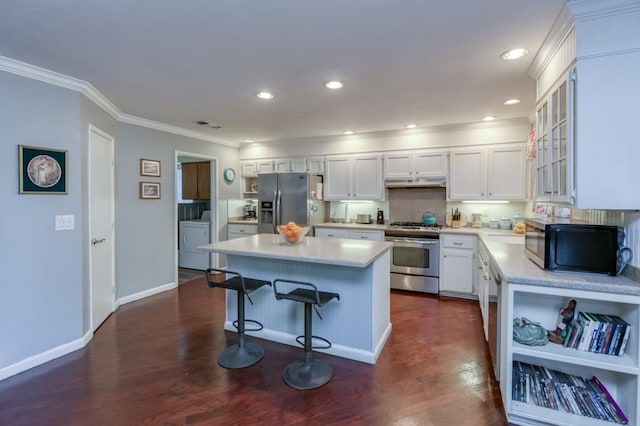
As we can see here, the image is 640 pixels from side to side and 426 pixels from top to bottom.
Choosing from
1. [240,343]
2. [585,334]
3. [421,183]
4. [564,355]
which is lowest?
[240,343]

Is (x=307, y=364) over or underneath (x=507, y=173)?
underneath

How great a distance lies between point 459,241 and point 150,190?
13.7 ft

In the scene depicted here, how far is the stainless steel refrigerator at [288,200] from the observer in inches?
197

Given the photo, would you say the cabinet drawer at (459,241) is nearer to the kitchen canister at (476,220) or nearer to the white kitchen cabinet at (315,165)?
the kitchen canister at (476,220)

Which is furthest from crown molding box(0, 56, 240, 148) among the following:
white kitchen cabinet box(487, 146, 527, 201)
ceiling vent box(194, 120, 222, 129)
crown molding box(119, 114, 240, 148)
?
white kitchen cabinet box(487, 146, 527, 201)

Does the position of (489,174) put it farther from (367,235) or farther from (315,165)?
(315,165)

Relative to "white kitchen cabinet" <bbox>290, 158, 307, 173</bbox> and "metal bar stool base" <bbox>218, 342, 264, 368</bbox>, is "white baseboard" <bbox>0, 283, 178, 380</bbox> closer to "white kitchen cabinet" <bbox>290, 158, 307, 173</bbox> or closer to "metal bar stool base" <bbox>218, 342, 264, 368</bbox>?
"metal bar stool base" <bbox>218, 342, 264, 368</bbox>

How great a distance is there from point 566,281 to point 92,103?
4057 mm

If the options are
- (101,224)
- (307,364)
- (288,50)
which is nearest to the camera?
(288,50)

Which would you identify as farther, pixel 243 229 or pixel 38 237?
pixel 243 229

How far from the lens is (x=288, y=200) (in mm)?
5094

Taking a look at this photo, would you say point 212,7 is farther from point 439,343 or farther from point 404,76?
point 439,343

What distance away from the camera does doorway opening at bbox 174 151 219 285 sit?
17.8 feet

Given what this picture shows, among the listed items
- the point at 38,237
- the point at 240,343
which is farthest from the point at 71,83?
the point at 240,343
